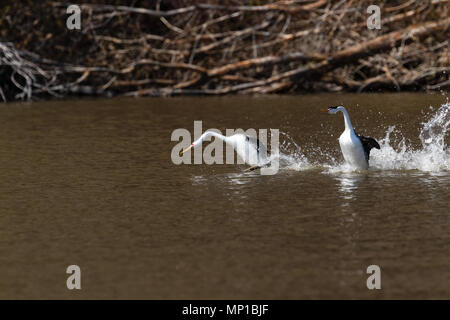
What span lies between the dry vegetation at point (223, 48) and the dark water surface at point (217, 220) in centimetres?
897

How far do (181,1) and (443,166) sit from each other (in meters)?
17.7

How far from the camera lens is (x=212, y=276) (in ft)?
24.2

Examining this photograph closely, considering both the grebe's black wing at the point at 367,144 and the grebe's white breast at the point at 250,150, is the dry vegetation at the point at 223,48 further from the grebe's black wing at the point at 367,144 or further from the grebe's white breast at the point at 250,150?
the grebe's white breast at the point at 250,150

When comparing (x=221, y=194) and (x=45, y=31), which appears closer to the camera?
(x=221, y=194)

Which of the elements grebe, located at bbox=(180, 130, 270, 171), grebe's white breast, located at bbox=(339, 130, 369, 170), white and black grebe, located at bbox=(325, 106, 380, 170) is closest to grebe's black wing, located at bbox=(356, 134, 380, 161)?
white and black grebe, located at bbox=(325, 106, 380, 170)

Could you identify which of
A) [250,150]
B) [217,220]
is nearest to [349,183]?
[250,150]

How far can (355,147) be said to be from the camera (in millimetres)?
12547

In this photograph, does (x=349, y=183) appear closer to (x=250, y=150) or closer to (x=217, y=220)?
(x=250, y=150)

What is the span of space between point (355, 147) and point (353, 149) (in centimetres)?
4

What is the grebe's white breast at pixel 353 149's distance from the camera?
12.5m

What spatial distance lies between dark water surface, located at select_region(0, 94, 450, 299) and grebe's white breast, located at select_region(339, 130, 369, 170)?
21 cm

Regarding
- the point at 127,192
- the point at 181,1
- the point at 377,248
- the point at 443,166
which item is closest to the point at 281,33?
the point at 181,1

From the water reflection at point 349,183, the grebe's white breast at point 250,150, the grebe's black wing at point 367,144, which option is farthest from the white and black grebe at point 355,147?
the grebe's white breast at point 250,150

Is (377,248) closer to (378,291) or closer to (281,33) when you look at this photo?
(378,291)
